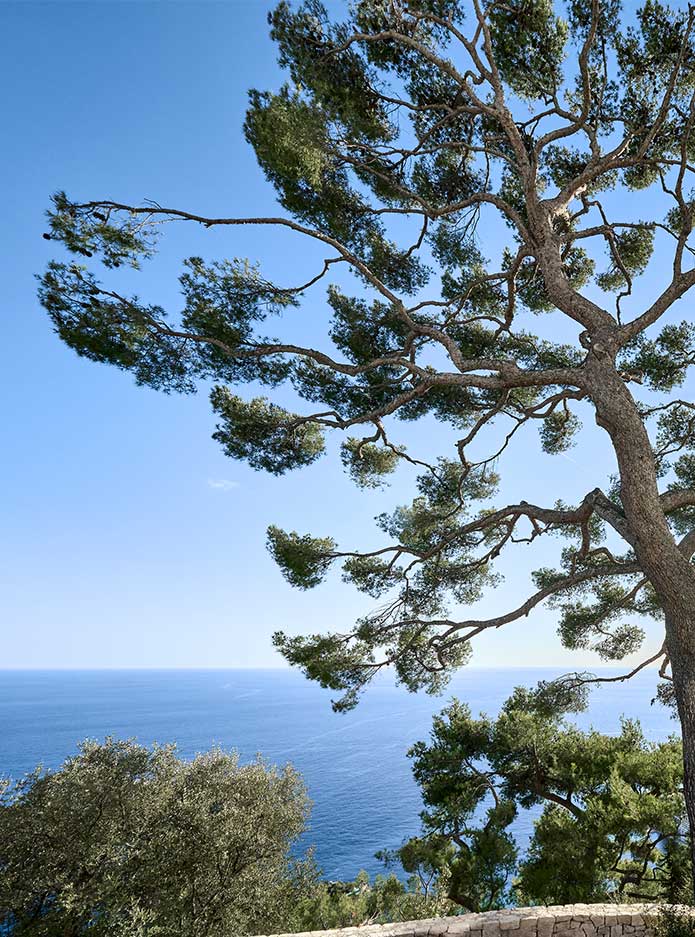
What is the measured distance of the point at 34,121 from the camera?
25.0 feet

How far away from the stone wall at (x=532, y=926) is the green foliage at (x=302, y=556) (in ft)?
11.5

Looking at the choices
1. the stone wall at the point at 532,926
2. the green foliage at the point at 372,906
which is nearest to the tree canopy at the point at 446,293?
the stone wall at the point at 532,926

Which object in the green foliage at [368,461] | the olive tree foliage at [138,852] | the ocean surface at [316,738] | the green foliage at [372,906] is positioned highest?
the green foliage at [368,461]

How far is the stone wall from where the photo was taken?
472 cm

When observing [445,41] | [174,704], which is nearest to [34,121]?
[445,41]

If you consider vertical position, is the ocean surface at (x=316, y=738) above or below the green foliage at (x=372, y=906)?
below

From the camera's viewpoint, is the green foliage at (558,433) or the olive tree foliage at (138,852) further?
the green foliage at (558,433)

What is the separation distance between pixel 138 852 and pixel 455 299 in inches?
378

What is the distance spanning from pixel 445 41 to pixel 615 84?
2.11 metres

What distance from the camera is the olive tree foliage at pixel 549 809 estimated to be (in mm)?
7254

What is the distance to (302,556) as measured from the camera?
615 cm

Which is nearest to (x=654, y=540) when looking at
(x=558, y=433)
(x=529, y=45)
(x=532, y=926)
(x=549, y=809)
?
(x=558, y=433)

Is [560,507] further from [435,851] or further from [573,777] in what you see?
[435,851]

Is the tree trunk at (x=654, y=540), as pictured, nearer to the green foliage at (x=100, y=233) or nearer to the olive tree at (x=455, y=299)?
the olive tree at (x=455, y=299)
